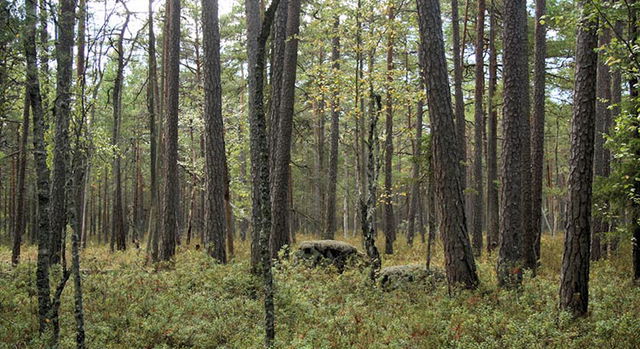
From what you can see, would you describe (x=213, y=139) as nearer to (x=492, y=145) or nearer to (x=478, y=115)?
(x=478, y=115)

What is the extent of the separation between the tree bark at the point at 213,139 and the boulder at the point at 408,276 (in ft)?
16.3

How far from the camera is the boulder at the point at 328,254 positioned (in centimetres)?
1216

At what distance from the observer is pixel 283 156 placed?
1243 centimetres

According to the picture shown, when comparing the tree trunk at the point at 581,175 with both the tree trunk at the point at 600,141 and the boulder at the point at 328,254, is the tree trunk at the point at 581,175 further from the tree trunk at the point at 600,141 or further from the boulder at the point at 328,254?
the tree trunk at the point at 600,141

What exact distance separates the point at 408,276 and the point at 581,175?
438 centimetres

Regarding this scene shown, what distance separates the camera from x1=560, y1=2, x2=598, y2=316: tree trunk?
22.2 feet

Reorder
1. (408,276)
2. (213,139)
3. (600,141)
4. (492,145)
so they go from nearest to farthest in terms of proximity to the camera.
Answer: (408,276), (213,139), (600,141), (492,145)

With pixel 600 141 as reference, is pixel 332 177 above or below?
below

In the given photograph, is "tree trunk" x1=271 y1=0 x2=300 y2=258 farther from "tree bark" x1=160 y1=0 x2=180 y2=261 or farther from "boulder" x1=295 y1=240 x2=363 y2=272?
"tree bark" x1=160 y1=0 x2=180 y2=261

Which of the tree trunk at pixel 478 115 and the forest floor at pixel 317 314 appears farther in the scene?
the tree trunk at pixel 478 115

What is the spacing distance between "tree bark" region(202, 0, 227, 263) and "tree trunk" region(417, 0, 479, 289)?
6455 mm

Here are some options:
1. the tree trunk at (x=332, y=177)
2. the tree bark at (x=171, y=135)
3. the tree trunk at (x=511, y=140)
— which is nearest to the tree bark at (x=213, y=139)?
the tree bark at (x=171, y=135)

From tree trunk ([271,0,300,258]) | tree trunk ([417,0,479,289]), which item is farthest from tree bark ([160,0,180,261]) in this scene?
tree trunk ([417,0,479,289])

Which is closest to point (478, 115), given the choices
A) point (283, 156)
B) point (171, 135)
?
point (283, 156)
